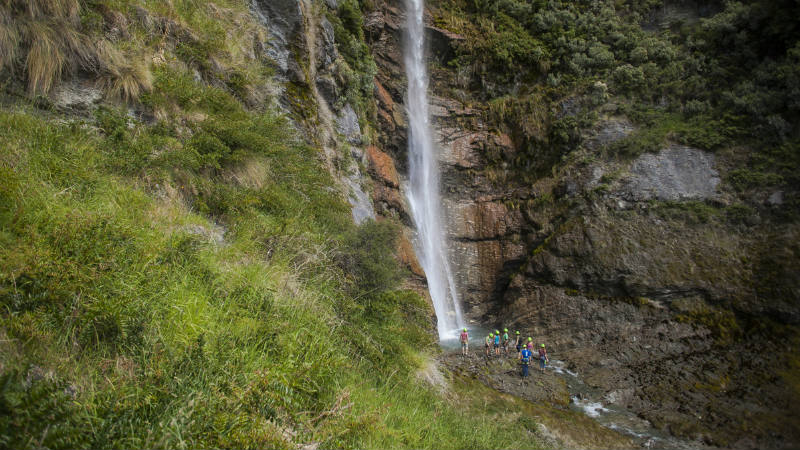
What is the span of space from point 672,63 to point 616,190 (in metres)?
7.12

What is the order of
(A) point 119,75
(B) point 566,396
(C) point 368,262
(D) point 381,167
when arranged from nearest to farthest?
(A) point 119,75 → (C) point 368,262 → (B) point 566,396 → (D) point 381,167

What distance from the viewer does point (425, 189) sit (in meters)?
18.7

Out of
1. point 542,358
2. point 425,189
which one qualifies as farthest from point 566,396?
point 425,189

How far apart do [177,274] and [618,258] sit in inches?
591

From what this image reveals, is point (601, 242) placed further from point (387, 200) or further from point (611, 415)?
point (387, 200)

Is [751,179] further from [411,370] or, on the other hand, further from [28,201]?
[28,201]

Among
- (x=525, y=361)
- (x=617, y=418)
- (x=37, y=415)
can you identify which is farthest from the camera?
(x=525, y=361)

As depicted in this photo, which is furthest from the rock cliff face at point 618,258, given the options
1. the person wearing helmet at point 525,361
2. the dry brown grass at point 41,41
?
the dry brown grass at point 41,41

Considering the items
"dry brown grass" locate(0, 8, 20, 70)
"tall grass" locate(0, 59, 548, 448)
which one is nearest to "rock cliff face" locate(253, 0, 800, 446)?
"tall grass" locate(0, 59, 548, 448)

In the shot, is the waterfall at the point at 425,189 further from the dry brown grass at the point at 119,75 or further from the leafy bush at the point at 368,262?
the dry brown grass at the point at 119,75

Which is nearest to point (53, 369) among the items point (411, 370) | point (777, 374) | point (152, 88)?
point (411, 370)

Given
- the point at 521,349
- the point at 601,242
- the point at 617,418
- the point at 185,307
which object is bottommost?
the point at 617,418

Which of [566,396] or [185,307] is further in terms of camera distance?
[566,396]

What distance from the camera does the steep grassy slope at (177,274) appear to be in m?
2.19
